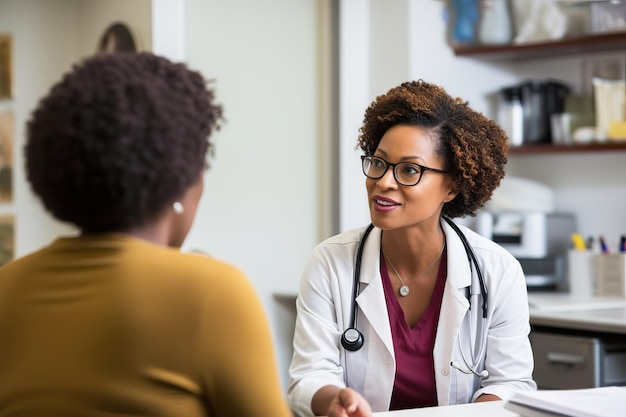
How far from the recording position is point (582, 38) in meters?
2.97

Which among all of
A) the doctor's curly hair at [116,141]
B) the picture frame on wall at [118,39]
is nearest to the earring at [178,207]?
the doctor's curly hair at [116,141]

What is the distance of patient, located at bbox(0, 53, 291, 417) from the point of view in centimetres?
83

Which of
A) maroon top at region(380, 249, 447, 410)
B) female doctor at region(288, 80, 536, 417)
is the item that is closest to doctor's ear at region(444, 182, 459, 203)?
female doctor at region(288, 80, 536, 417)

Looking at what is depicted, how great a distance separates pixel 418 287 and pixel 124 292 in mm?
1114

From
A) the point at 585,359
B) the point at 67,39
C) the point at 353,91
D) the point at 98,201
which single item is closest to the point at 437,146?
the point at 585,359

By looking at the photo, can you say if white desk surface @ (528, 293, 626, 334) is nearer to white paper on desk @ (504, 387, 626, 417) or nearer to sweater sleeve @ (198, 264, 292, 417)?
white paper on desk @ (504, 387, 626, 417)

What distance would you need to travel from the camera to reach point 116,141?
83 cm

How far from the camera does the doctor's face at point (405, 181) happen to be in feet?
5.86

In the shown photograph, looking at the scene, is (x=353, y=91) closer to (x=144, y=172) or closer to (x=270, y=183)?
(x=270, y=183)

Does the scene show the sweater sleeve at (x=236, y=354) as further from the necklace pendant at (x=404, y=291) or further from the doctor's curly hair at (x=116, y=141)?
the necklace pendant at (x=404, y=291)

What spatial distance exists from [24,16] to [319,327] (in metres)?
2.62

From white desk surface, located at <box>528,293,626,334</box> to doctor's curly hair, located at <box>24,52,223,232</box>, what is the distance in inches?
71.2

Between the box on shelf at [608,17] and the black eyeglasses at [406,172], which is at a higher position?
the box on shelf at [608,17]

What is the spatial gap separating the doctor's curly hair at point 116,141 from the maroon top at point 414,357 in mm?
976
